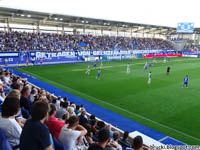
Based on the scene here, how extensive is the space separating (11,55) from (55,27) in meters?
22.3

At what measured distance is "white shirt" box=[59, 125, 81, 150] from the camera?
12.8 feet

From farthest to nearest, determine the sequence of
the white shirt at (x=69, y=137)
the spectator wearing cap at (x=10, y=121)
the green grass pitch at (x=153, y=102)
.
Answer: the green grass pitch at (x=153, y=102), the white shirt at (x=69, y=137), the spectator wearing cap at (x=10, y=121)

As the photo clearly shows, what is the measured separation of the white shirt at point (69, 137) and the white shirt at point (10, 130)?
3.32 ft

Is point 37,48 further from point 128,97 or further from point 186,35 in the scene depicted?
point 186,35

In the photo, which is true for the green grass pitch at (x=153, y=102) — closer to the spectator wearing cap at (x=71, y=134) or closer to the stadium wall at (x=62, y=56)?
the spectator wearing cap at (x=71, y=134)

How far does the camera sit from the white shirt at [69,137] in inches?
153

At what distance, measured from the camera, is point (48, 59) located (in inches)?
1455

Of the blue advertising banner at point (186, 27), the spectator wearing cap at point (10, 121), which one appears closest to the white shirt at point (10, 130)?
the spectator wearing cap at point (10, 121)

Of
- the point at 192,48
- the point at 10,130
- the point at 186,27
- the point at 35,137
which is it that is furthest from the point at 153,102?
the point at 192,48

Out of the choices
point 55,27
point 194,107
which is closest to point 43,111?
point 194,107

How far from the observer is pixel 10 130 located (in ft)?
10.2

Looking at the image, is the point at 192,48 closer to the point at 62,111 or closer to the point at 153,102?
the point at 153,102

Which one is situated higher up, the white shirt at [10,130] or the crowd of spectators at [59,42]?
the crowd of spectators at [59,42]

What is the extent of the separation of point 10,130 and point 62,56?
36.9m
